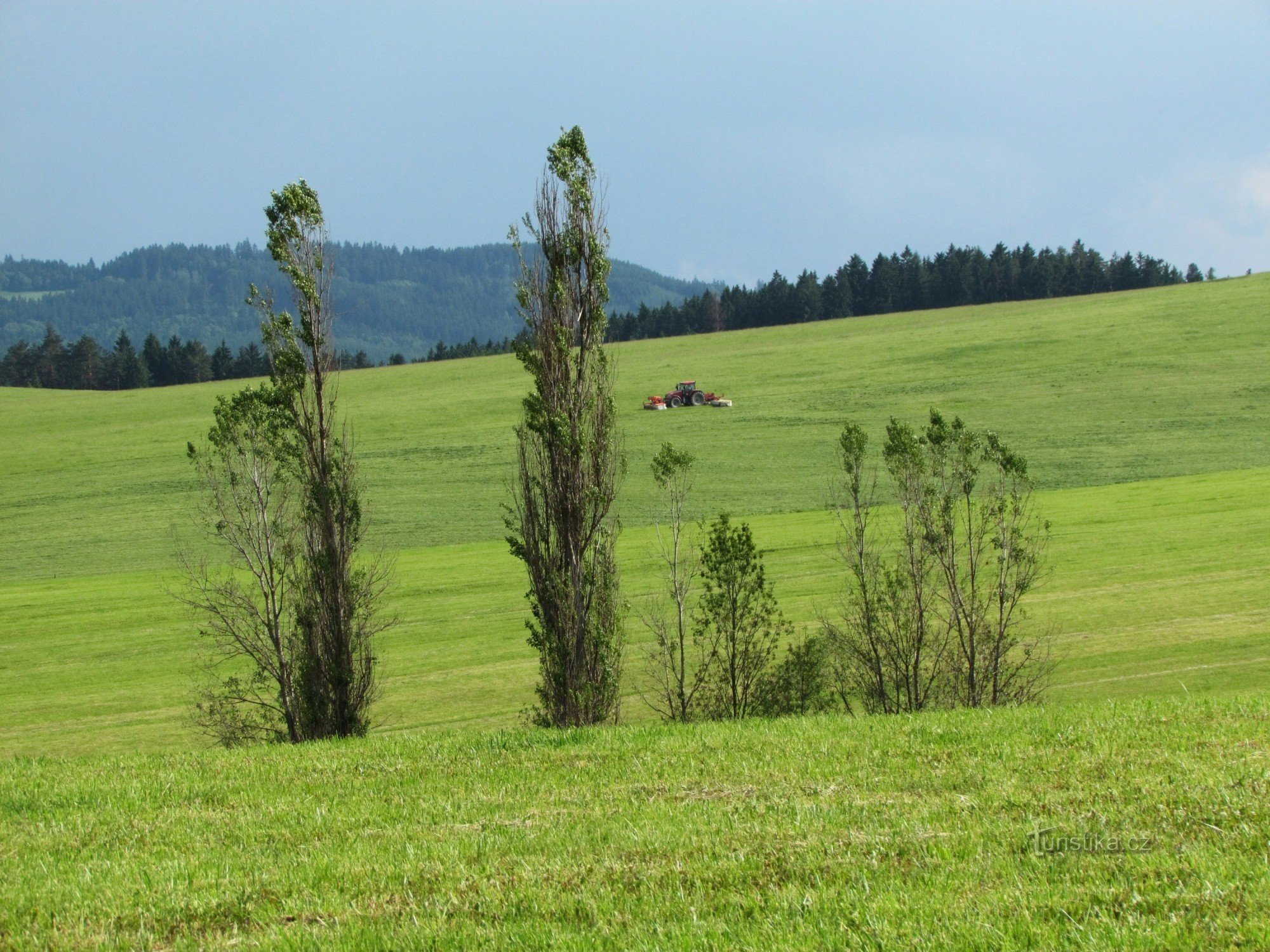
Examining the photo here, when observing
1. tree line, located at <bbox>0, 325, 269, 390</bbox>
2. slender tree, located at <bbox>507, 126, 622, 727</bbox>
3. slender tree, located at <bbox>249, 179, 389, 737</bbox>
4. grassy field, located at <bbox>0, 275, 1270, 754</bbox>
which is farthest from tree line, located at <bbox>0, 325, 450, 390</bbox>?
slender tree, located at <bbox>507, 126, 622, 727</bbox>

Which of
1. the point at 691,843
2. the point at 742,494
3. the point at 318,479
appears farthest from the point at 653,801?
the point at 742,494

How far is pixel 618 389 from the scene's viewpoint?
8388 centimetres

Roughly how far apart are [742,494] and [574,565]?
3649 centimetres

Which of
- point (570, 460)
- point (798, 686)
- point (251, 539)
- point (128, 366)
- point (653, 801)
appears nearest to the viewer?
point (653, 801)

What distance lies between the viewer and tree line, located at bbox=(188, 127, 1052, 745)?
16.1 meters

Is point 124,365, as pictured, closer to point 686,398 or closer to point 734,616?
point 686,398

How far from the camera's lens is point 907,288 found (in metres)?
147

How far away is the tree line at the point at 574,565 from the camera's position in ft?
52.7

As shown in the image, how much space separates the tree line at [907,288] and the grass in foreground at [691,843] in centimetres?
13569

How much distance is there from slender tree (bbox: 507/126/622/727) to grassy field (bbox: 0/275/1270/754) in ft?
33.7

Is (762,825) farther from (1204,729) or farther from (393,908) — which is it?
(1204,729)

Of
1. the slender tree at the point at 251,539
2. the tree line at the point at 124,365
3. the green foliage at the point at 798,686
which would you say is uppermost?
the tree line at the point at 124,365

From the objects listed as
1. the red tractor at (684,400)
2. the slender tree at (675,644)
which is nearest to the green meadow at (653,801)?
the slender tree at (675,644)

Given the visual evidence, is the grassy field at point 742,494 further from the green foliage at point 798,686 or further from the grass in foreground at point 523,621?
the green foliage at point 798,686
